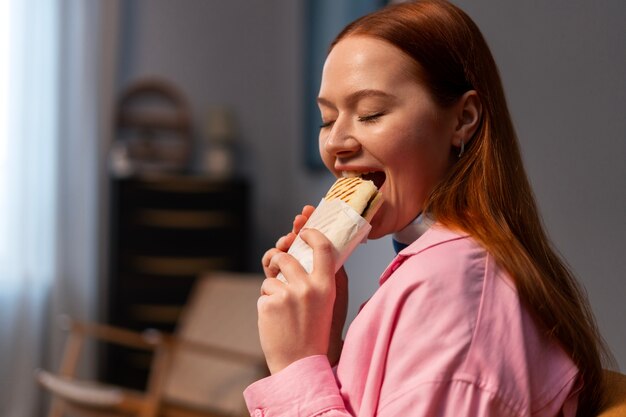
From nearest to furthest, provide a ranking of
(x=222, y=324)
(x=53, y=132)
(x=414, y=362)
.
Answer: (x=414, y=362)
(x=222, y=324)
(x=53, y=132)

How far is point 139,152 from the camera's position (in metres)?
5.31

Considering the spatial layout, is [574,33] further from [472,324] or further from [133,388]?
[133,388]

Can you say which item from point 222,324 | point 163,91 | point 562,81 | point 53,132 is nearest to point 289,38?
point 163,91

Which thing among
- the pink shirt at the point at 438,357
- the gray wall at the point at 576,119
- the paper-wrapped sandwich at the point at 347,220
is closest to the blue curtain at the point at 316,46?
the gray wall at the point at 576,119

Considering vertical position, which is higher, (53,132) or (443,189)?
(443,189)

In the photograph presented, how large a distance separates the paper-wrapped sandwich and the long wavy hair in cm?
7

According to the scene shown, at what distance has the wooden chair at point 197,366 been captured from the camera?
3426 millimetres

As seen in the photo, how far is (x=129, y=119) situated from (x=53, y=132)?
59 centimetres

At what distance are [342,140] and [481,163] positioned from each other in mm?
155

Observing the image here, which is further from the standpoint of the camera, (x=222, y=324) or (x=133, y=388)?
(x=133, y=388)

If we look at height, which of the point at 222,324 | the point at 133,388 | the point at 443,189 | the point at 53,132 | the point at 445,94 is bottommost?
the point at 133,388

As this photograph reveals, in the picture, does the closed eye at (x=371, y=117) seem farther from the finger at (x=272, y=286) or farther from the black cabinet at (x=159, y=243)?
the black cabinet at (x=159, y=243)

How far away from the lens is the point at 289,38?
5.68 metres

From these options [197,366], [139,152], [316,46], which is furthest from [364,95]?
[139,152]
